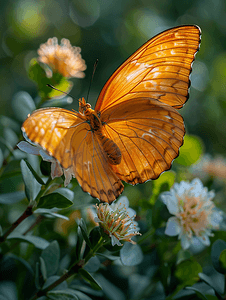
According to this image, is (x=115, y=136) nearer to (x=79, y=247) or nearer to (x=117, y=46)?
(x=79, y=247)

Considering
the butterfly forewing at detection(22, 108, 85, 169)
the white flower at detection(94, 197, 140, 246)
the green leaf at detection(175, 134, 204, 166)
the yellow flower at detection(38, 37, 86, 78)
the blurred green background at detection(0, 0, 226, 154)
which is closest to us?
the butterfly forewing at detection(22, 108, 85, 169)

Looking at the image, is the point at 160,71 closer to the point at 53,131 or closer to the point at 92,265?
the point at 53,131

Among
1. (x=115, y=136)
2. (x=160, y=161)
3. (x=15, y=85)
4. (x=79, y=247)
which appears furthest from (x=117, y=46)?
(x=79, y=247)

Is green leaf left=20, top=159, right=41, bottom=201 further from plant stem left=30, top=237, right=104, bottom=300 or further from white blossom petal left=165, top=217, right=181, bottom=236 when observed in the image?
white blossom petal left=165, top=217, right=181, bottom=236

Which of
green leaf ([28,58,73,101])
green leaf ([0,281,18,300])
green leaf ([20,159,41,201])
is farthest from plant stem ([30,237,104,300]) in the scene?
green leaf ([28,58,73,101])

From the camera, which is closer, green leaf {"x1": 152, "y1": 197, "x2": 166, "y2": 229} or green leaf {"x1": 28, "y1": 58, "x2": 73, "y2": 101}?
green leaf {"x1": 152, "y1": 197, "x2": 166, "y2": 229}
